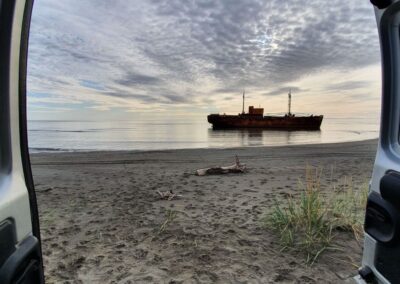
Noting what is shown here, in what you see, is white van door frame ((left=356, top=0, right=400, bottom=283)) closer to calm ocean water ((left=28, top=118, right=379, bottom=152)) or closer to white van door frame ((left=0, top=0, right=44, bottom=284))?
white van door frame ((left=0, top=0, right=44, bottom=284))

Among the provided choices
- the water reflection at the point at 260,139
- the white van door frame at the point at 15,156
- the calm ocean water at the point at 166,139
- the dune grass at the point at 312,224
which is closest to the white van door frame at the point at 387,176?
the white van door frame at the point at 15,156

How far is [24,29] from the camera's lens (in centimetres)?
107

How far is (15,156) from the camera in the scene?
3.45ft

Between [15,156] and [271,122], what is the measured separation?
52739 mm

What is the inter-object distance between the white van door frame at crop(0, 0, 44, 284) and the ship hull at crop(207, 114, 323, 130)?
52.1 m

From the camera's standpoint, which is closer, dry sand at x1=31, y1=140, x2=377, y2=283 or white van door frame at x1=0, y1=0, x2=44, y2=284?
white van door frame at x1=0, y1=0, x2=44, y2=284

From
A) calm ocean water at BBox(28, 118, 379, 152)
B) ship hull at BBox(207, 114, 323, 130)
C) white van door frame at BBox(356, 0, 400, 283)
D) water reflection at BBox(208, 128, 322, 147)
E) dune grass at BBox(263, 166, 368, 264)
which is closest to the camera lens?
white van door frame at BBox(356, 0, 400, 283)

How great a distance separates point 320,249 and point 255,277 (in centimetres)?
97

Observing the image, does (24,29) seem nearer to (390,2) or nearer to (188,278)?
(390,2)

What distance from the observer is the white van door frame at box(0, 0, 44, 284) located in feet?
3.13

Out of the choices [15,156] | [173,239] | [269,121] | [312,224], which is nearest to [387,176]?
[15,156]

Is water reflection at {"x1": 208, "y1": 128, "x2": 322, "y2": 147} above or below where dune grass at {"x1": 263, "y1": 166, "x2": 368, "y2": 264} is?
below

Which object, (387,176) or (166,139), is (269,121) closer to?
(166,139)

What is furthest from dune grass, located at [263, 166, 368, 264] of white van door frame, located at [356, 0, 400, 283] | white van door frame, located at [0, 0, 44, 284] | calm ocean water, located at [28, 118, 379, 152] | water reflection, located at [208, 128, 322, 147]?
water reflection, located at [208, 128, 322, 147]
